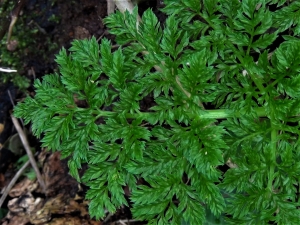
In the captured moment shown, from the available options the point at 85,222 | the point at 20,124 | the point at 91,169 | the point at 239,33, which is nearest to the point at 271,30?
the point at 239,33

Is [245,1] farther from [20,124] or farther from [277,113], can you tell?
[20,124]

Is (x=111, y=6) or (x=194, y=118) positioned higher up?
(x=111, y=6)

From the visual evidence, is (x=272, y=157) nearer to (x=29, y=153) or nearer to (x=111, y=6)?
(x=111, y=6)

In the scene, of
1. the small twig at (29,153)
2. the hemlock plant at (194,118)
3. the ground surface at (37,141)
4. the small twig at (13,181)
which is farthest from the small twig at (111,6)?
the small twig at (13,181)

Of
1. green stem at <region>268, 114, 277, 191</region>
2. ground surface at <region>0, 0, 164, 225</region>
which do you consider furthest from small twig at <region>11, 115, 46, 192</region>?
green stem at <region>268, 114, 277, 191</region>

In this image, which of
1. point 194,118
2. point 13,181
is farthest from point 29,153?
point 194,118
